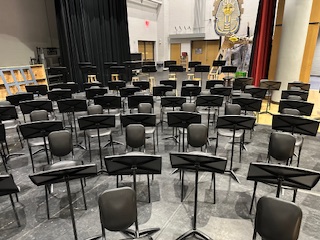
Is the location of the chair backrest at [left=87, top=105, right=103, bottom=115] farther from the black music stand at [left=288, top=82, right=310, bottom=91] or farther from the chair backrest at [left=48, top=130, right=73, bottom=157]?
the black music stand at [left=288, top=82, right=310, bottom=91]

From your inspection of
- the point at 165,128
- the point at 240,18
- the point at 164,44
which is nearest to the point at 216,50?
the point at 240,18

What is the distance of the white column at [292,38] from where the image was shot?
315 inches

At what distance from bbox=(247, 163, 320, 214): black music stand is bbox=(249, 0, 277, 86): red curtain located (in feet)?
27.7

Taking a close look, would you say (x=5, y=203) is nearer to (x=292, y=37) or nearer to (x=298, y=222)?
(x=298, y=222)

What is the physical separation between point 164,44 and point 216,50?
15.0 feet

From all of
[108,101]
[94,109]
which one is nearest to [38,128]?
[94,109]

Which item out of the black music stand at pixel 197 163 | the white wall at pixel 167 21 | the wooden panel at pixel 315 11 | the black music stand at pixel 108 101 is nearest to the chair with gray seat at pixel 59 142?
the black music stand at pixel 108 101

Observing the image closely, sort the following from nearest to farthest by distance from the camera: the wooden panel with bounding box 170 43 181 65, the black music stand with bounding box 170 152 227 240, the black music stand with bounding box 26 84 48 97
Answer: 1. the black music stand with bounding box 170 152 227 240
2. the black music stand with bounding box 26 84 48 97
3. the wooden panel with bounding box 170 43 181 65

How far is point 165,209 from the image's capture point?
3.65 meters

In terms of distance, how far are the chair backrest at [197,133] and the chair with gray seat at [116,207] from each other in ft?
6.81

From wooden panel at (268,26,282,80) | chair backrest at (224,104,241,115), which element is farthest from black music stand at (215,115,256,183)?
wooden panel at (268,26,282,80)

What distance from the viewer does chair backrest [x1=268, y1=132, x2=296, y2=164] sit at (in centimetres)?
392

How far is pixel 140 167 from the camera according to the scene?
3.07 metres

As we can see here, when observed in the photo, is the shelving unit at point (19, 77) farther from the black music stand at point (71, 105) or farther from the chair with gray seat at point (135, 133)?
the chair with gray seat at point (135, 133)
